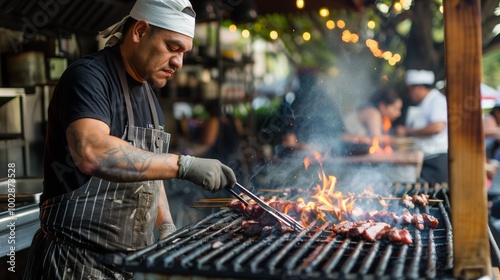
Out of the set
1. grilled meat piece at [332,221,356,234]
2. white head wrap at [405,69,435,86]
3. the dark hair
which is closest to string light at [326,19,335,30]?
the dark hair

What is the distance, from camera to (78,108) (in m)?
3.20

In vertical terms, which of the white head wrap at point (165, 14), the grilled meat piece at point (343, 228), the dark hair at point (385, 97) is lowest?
the grilled meat piece at point (343, 228)

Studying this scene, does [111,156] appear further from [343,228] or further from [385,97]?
[385,97]

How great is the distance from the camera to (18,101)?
6355mm

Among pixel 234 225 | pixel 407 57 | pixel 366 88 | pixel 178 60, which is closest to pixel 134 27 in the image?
pixel 178 60

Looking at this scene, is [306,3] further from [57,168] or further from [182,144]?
[57,168]

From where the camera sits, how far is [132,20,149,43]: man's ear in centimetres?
369

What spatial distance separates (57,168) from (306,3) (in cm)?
676

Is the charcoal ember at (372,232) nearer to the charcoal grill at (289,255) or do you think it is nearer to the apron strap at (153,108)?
the charcoal grill at (289,255)

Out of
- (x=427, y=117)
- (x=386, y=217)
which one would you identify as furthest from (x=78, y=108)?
(x=427, y=117)

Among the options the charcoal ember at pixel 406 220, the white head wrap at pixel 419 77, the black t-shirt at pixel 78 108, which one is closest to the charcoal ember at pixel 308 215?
the charcoal ember at pixel 406 220

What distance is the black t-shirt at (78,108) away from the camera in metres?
3.25

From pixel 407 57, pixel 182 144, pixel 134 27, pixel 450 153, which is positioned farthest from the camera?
pixel 407 57

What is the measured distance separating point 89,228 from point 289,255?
1.30 m
